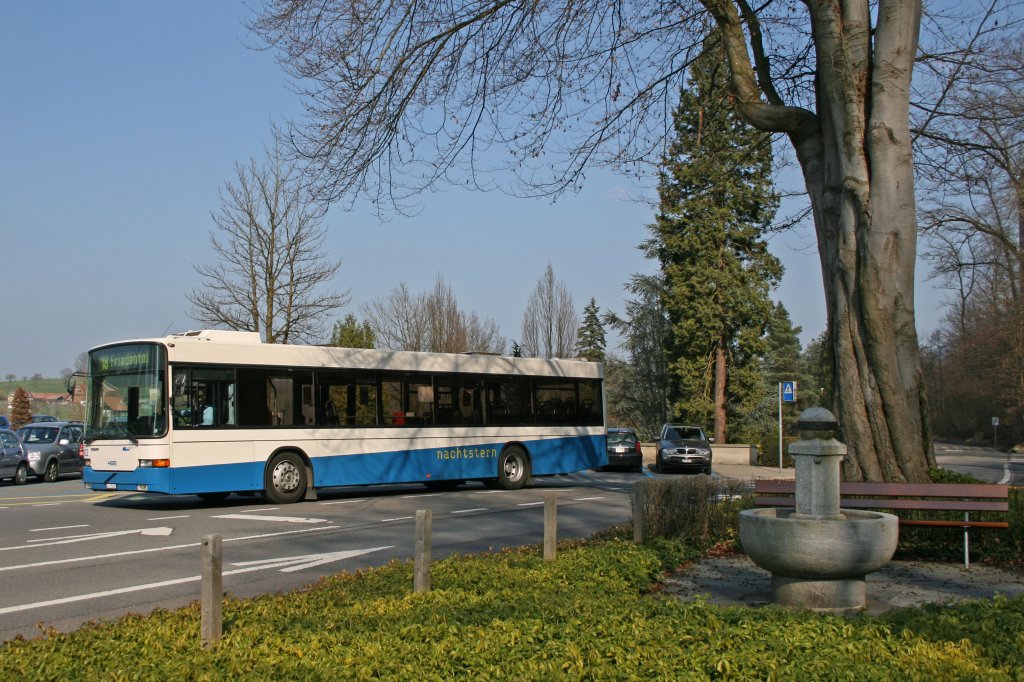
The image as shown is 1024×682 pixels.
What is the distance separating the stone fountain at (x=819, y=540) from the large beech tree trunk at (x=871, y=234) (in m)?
3.67

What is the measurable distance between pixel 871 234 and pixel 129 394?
12.8 metres

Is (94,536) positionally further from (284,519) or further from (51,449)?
(51,449)

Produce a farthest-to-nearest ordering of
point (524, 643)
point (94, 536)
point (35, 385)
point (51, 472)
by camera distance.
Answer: point (35, 385) < point (51, 472) < point (94, 536) < point (524, 643)

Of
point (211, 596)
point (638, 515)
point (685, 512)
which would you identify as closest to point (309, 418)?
point (685, 512)

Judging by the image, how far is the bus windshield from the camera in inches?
674

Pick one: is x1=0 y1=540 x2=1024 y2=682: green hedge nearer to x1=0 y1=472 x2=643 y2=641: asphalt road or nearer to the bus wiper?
x1=0 y1=472 x2=643 y2=641: asphalt road

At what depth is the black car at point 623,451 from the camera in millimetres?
34500

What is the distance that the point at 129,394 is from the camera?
17438mm

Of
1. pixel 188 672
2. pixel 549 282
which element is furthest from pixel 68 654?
pixel 549 282

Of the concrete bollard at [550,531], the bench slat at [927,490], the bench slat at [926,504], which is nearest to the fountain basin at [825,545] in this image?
the bench slat at [927,490]

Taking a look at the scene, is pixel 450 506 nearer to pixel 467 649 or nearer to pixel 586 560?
pixel 586 560

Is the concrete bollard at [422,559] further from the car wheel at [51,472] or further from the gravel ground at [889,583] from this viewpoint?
the car wheel at [51,472]

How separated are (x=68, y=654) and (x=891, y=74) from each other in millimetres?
11359

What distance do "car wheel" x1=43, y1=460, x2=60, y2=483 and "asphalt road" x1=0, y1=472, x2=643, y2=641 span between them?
7013 mm
